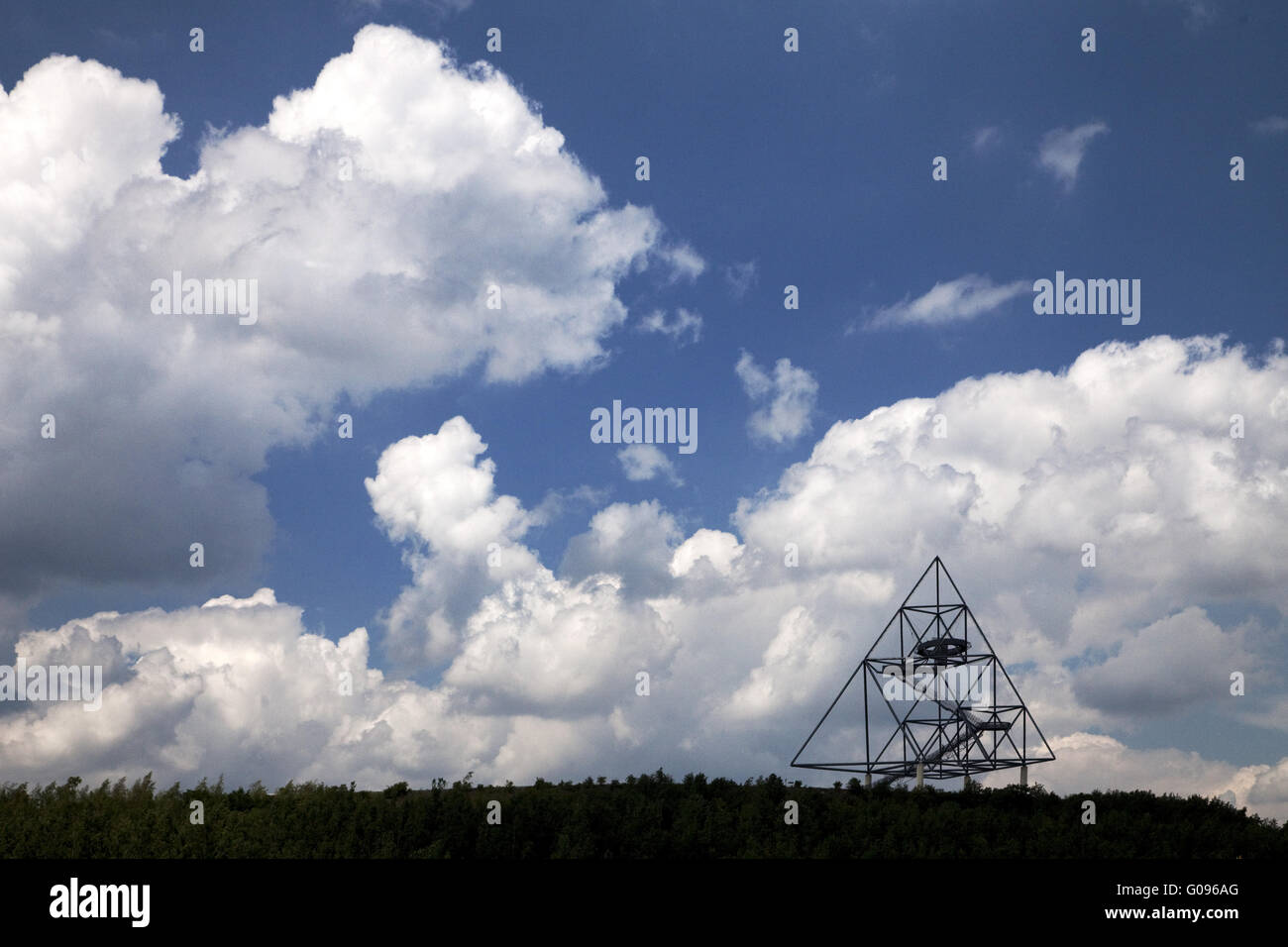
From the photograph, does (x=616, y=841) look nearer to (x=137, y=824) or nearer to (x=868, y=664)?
(x=137, y=824)

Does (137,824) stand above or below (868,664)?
below

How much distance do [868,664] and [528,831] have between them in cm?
1831

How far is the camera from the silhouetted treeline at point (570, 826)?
27.0m

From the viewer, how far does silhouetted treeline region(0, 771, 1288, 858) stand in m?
27.0

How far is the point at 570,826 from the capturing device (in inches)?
1138
